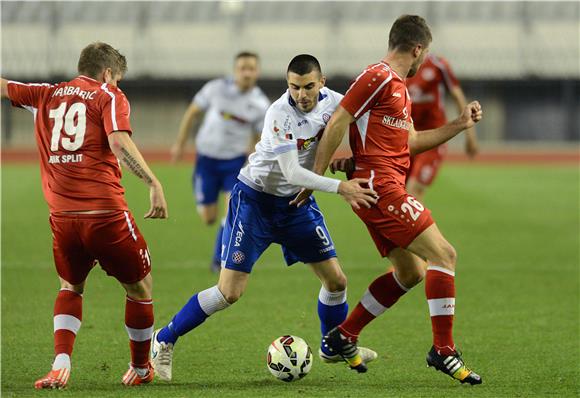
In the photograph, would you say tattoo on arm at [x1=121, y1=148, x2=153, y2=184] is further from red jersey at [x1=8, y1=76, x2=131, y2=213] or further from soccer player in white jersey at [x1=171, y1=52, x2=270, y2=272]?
soccer player in white jersey at [x1=171, y1=52, x2=270, y2=272]

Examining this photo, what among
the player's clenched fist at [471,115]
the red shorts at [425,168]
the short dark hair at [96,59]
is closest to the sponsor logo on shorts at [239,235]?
the short dark hair at [96,59]

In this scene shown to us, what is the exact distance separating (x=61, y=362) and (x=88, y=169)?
1.20 metres

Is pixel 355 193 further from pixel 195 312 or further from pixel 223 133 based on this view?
pixel 223 133

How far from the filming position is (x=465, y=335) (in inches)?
324

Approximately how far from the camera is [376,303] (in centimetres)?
706

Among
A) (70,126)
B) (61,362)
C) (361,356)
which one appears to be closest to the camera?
(70,126)

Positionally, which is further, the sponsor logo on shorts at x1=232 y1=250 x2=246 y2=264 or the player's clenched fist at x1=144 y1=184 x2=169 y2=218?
the sponsor logo on shorts at x1=232 y1=250 x2=246 y2=264

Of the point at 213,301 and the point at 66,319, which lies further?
the point at 213,301

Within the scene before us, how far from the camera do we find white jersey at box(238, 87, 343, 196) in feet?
21.4

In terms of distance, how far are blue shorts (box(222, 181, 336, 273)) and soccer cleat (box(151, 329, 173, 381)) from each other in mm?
666

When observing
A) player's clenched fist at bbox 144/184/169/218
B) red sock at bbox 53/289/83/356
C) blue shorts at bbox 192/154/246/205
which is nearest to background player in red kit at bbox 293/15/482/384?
player's clenched fist at bbox 144/184/169/218

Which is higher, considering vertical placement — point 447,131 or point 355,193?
point 447,131

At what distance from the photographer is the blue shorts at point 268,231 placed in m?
6.77

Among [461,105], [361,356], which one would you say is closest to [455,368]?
[361,356]
